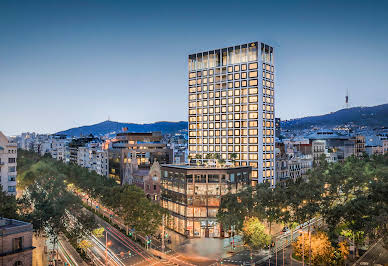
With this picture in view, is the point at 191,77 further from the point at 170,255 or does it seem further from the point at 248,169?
the point at 170,255

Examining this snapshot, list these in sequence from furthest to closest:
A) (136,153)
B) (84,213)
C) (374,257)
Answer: (136,153), (84,213), (374,257)

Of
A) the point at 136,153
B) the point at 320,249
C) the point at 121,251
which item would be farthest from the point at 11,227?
the point at 136,153

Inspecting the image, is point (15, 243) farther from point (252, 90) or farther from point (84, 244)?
point (252, 90)

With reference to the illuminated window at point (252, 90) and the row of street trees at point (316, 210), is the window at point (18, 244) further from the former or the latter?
the illuminated window at point (252, 90)

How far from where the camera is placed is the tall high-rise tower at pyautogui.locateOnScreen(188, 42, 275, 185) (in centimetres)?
13225

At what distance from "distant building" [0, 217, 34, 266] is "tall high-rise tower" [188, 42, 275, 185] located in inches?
2927

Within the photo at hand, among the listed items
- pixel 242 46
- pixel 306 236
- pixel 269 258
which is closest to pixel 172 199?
pixel 269 258

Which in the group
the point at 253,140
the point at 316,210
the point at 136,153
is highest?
the point at 253,140

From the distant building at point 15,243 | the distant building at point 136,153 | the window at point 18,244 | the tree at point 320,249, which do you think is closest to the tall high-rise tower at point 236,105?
the distant building at point 136,153

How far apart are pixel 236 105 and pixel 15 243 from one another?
3701 inches

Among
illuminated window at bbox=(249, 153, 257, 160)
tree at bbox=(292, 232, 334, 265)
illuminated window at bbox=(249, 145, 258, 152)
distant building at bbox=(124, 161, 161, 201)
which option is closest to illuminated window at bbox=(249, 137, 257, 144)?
illuminated window at bbox=(249, 145, 258, 152)

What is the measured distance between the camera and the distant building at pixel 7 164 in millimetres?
124500

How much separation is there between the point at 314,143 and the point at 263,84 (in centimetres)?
7731

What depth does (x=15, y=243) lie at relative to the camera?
200ft
